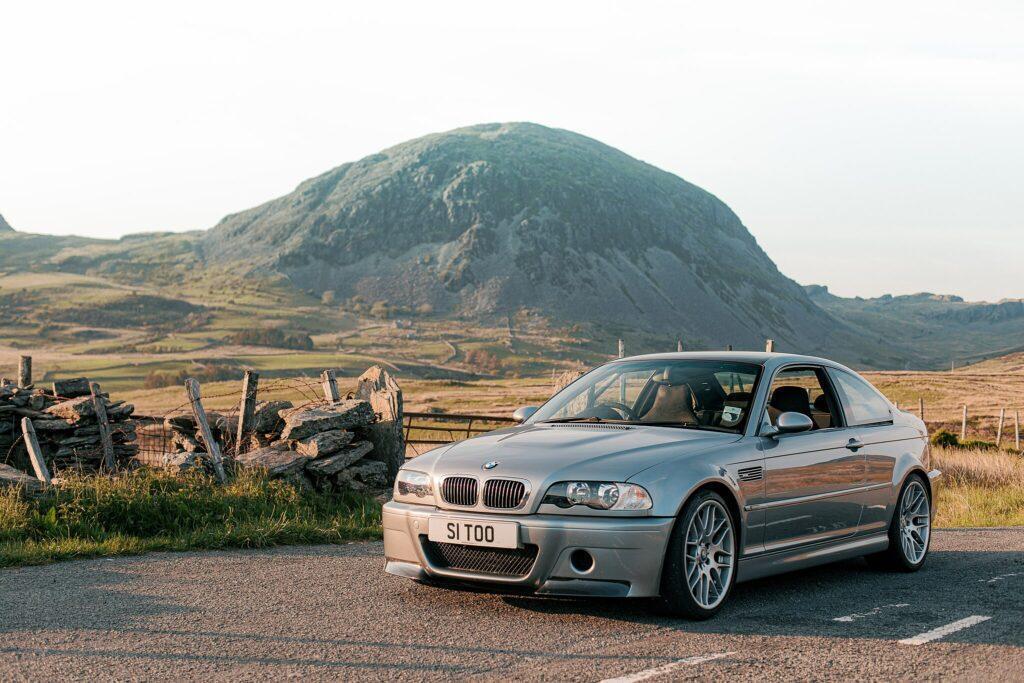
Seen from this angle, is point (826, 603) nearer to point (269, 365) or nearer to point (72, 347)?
point (269, 365)

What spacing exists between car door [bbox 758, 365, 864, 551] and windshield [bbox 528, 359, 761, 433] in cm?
23

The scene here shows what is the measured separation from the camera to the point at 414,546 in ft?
22.7

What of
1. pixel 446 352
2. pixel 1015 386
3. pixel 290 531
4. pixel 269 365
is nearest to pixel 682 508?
pixel 290 531

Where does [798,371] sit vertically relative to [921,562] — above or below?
above

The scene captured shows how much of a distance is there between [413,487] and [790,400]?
3071 millimetres

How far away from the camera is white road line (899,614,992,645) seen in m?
6.22

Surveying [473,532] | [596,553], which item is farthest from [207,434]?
[596,553]

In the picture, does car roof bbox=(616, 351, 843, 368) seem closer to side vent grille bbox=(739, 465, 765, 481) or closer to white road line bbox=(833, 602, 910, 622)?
side vent grille bbox=(739, 465, 765, 481)

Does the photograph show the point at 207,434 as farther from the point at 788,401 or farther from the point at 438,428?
the point at 438,428

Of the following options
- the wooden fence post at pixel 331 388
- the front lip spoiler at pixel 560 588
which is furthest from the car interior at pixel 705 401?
the wooden fence post at pixel 331 388

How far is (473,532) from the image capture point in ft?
21.7

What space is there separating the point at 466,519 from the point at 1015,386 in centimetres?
8817

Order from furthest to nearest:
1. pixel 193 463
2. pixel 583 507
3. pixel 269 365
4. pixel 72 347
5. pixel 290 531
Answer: pixel 72 347, pixel 269 365, pixel 193 463, pixel 290 531, pixel 583 507

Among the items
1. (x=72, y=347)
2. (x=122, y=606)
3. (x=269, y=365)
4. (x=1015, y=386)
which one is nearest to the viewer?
(x=122, y=606)
